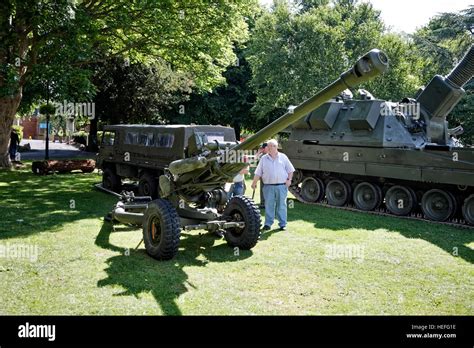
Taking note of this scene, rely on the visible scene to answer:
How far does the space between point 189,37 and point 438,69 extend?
16662 millimetres

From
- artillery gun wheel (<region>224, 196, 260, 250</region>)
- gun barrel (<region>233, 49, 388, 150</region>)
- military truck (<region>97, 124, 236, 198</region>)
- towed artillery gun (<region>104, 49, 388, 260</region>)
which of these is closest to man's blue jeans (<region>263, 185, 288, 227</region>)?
towed artillery gun (<region>104, 49, 388, 260</region>)

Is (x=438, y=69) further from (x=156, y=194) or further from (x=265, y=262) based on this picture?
(x=265, y=262)

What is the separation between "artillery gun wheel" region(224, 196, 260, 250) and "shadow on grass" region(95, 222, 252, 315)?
16 cm

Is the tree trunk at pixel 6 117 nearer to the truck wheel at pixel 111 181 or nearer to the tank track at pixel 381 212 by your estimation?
the truck wheel at pixel 111 181

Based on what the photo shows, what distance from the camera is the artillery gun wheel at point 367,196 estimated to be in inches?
539

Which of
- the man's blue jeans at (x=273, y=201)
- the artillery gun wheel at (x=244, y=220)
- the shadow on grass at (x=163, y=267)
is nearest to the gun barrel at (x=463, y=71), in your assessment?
the man's blue jeans at (x=273, y=201)

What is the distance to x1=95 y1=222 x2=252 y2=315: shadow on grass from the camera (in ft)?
20.6

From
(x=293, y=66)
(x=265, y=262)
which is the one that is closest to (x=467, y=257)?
(x=265, y=262)

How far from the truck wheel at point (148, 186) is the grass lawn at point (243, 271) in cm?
324

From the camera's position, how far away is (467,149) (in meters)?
11.6

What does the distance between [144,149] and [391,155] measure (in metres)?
6.99

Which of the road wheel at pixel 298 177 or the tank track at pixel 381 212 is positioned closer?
the tank track at pixel 381 212

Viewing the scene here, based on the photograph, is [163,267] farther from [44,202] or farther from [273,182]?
[44,202]

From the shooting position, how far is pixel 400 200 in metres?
13.2
